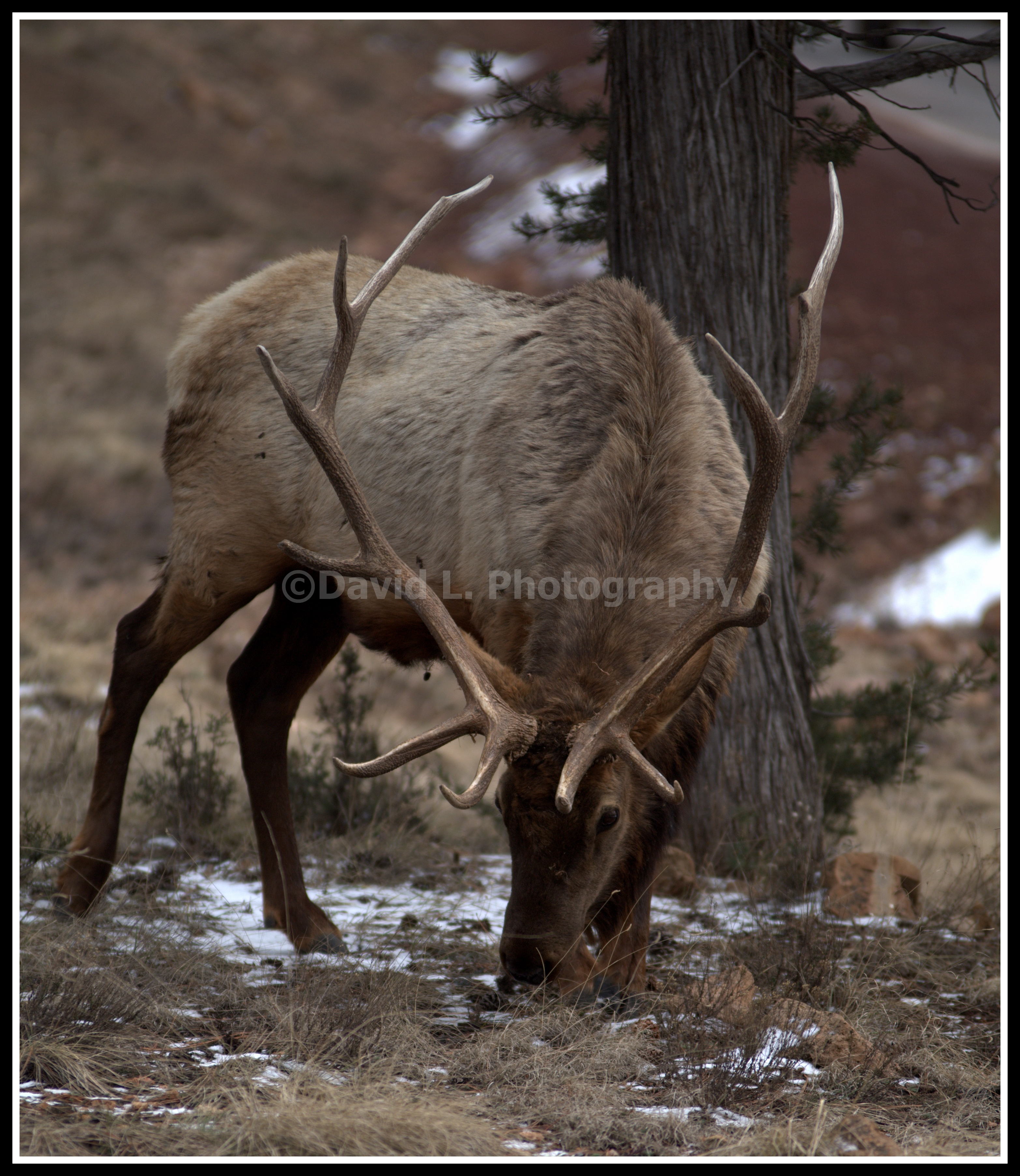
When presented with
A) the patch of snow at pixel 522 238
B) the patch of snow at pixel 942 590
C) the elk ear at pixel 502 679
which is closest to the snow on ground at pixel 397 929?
the elk ear at pixel 502 679

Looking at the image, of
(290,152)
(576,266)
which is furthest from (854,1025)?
(290,152)

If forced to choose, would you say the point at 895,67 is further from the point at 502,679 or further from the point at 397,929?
the point at 397,929

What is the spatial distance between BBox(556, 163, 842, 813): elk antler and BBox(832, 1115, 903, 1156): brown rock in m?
0.91

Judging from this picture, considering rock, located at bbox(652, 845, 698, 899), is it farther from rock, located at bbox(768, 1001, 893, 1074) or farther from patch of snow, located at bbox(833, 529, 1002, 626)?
patch of snow, located at bbox(833, 529, 1002, 626)

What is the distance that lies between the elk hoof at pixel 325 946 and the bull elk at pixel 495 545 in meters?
0.01

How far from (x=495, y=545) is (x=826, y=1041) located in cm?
192

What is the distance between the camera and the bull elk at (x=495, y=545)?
3.27 meters

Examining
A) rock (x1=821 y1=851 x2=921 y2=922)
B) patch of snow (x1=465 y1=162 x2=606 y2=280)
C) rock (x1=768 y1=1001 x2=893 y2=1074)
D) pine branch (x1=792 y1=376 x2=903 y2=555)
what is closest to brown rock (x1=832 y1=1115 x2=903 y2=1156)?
rock (x1=768 y1=1001 x2=893 y2=1074)

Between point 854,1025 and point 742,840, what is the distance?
1773 millimetres

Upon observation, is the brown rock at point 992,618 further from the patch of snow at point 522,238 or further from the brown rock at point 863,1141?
the brown rock at point 863,1141

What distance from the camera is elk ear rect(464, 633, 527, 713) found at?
3.35m

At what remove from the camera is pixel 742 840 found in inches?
205

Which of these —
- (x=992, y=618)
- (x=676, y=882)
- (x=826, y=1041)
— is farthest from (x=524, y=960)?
(x=992, y=618)

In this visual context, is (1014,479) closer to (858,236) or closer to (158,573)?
(158,573)
